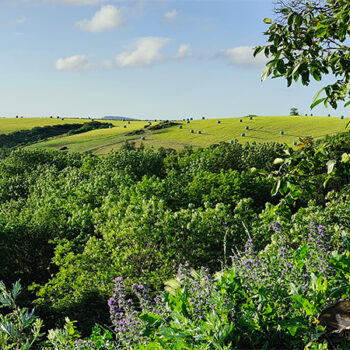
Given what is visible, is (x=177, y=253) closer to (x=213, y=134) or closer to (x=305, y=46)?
(x=305, y=46)

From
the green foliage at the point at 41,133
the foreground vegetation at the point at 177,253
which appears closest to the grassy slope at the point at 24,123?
the green foliage at the point at 41,133

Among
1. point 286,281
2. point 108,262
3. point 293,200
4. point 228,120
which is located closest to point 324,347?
point 286,281

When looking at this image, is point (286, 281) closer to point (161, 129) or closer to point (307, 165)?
point (307, 165)

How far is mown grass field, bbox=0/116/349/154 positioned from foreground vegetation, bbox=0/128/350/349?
42492 millimetres

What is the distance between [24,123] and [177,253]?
461ft

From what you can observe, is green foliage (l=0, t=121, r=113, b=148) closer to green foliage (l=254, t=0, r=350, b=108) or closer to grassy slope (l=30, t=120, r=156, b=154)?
grassy slope (l=30, t=120, r=156, b=154)

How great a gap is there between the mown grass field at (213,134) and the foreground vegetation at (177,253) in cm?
4249

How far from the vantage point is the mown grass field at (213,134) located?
95.0 meters

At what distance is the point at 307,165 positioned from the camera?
24.5 feet

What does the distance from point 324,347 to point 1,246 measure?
2353 centimetres

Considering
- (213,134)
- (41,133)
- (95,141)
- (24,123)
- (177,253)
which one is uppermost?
(24,123)

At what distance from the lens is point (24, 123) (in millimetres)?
151000

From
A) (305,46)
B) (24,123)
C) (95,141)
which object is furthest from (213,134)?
(305,46)

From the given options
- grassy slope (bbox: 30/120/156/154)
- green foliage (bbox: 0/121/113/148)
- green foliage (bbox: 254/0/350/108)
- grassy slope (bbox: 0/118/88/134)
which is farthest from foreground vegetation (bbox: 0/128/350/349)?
grassy slope (bbox: 0/118/88/134)
